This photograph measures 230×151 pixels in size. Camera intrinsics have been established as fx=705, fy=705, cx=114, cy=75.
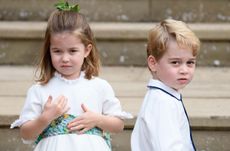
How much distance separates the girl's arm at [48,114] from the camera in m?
3.02

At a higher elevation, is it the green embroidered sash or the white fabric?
the white fabric

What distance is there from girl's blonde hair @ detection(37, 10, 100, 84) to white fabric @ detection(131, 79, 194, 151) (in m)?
0.38

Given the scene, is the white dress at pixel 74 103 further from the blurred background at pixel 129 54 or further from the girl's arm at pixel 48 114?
the blurred background at pixel 129 54

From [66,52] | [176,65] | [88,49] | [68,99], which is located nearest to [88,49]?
[88,49]

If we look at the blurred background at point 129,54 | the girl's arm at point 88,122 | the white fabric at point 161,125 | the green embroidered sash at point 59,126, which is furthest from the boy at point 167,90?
the blurred background at point 129,54

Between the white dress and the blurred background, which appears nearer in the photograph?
the white dress

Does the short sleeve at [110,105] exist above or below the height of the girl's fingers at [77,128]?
above

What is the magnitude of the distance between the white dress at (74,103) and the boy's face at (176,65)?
36 centimetres

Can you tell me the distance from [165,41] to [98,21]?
2.52 m

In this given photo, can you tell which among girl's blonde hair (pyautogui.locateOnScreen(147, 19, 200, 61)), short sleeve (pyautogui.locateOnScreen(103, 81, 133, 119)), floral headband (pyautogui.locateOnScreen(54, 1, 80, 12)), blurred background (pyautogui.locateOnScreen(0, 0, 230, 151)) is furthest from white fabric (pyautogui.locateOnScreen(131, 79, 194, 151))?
blurred background (pyautogui.locateOnScreen(0, 0, 230, 151))

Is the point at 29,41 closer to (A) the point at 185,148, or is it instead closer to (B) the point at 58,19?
(B) the point at 58,19

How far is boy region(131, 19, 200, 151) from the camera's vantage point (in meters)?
2.80

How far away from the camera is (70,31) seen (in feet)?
10.1

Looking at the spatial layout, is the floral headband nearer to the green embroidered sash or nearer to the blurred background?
the green embroidered sash
